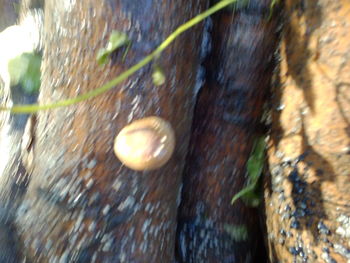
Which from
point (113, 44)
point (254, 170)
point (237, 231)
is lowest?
point (237, 231)

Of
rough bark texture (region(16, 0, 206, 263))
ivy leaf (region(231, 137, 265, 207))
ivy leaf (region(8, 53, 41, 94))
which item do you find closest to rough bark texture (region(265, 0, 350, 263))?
ivy leaf (region(231, 137, 265, 207))

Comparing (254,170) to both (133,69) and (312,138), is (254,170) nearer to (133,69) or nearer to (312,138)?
(312,138)

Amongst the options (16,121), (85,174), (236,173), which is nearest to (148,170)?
(85,174)

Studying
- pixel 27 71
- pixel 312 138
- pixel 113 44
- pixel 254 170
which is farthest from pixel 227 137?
pixel 27 71

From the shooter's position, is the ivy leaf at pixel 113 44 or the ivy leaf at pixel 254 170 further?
the ivy leaf at pixel 254 170

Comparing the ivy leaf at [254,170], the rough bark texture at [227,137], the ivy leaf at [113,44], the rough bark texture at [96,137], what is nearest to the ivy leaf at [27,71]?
the rough bark texture at [96,137]

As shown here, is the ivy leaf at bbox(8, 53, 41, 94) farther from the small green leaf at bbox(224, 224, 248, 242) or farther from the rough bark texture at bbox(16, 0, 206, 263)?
the small green leaf at bbox(224, 224, 248, 242)

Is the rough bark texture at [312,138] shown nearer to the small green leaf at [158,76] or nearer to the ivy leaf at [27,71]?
the small green leaf at [158,76]
